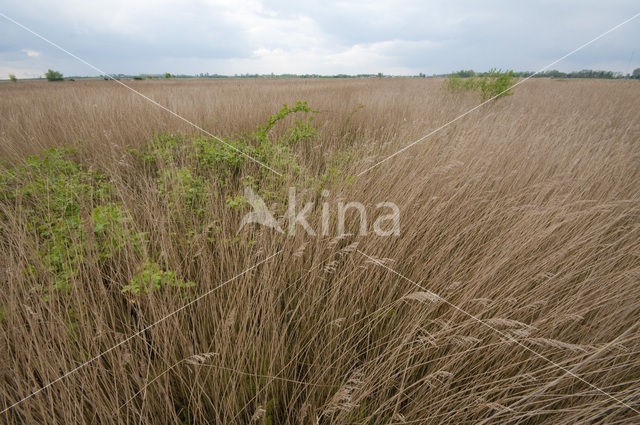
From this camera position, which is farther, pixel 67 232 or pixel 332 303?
pixel 67 232

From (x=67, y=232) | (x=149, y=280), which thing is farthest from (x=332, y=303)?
(x=67, y=232)

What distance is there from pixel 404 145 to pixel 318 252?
2360 mm

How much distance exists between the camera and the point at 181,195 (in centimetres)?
201

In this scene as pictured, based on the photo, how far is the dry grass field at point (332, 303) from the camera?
1001mm
